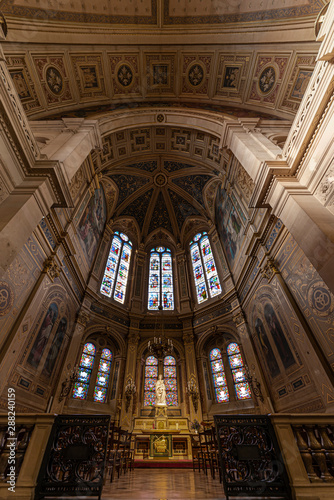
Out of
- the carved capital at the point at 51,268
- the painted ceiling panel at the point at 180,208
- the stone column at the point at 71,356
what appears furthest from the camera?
the painted ceiling panel at the point at 180,208

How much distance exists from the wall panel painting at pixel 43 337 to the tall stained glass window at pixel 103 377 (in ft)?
12.8

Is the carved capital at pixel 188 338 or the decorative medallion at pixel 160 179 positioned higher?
the decorative medallion at pixel 160 179

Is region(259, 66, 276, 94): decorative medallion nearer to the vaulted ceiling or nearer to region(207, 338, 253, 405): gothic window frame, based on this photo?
the vaulted ceiling

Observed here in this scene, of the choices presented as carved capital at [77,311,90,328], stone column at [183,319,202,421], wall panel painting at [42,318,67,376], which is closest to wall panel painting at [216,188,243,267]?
stone column at [183,319,202,421]

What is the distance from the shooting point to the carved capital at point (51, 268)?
7.72 m

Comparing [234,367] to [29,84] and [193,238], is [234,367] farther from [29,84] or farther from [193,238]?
[29,84]

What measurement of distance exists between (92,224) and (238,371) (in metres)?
9.75

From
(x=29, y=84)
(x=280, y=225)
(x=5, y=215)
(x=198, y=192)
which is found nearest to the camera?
(x=5, y=215)

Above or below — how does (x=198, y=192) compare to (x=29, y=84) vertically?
above

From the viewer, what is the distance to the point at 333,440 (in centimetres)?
325

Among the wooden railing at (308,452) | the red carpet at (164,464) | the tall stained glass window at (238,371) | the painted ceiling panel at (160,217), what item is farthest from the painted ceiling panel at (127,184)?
the wooden railing at (308,452)

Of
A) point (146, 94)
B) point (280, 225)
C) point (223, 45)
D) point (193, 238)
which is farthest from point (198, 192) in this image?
point (280, 225)

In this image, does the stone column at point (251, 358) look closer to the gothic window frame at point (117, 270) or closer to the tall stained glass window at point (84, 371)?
the gothic window frame at point (117, 270)

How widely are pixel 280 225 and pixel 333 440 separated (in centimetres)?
561
